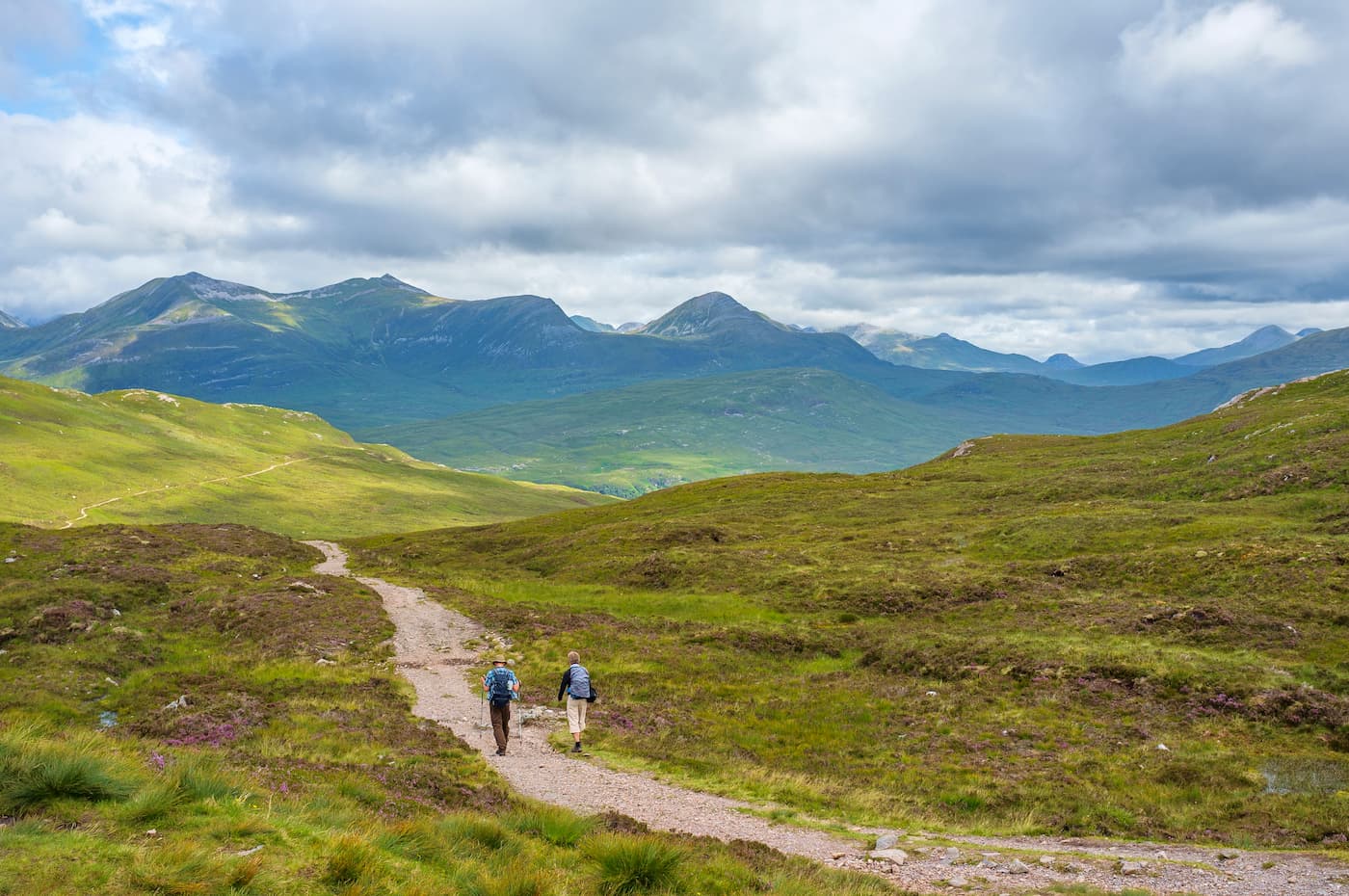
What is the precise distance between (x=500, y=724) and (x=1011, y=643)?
25.9 metres

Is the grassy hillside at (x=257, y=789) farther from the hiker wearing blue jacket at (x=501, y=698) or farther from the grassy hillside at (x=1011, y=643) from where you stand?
the grassy hillside at (x=1011, y=643)

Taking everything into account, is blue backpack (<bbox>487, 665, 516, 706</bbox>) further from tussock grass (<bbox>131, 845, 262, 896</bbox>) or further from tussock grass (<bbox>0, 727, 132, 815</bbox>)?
tussock grass (<bbox>131, 845, 262, 896</bbox>)

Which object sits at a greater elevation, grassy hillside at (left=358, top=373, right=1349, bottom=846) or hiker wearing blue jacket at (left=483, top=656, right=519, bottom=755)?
hiker wearing blue jacket at (left=483, top=656, right=519, bottom=755)

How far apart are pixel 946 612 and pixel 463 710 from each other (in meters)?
30.8

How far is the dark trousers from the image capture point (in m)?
24.7

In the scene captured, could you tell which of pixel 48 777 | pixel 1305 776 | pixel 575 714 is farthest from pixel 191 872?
pixel 1305 776

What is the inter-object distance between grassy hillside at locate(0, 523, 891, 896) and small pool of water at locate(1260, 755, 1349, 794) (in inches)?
598

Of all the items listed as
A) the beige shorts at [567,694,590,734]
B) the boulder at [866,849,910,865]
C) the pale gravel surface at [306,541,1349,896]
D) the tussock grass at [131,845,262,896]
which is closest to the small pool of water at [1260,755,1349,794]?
the pale gravel surface at [306,541,1349,896]

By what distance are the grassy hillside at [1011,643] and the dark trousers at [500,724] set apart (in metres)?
3.82

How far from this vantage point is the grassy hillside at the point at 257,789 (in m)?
10.1

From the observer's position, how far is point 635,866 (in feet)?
40.1

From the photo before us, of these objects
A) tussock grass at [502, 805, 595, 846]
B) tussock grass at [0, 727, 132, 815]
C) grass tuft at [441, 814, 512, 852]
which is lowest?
tussock grass at [502, 805, 595, 846]

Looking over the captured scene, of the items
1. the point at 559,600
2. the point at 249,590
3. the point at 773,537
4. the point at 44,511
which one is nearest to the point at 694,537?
the point at 773,537

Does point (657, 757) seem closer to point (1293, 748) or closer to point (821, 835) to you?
point (821, 835)
